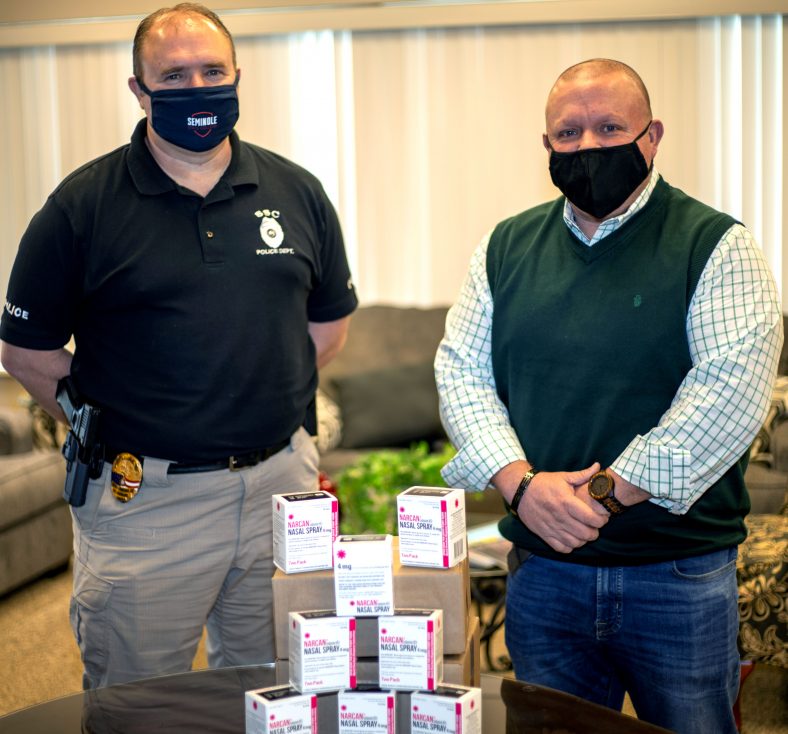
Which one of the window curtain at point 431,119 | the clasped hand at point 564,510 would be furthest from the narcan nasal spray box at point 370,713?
the window curtain at point 431,119

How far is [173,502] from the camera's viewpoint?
2.09 meters

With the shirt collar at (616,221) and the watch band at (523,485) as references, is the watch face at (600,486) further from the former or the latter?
the shirt collar at (616,221)

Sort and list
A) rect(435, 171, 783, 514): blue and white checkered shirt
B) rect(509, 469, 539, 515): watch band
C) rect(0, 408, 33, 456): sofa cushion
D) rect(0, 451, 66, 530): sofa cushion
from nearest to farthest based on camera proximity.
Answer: rect(435, 171, 783, 514): blue and white checkered shirt
rect(509, 469, 539, 515): watch band
rect(0, 451, 66, 530): sofa cushion
rect(0, 408, 33, 456): sofa cushion

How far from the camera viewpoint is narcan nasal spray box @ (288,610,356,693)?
146 centimetres

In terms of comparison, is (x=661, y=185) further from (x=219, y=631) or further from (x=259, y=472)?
(x=219, y=631)

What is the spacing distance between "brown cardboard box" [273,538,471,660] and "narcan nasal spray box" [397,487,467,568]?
2 centimetres

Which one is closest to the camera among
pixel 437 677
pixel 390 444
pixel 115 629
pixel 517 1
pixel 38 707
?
pixel 437 677

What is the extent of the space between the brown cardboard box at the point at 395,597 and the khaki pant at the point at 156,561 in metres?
0.57

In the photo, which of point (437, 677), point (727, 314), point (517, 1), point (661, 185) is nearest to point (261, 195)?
point (661, 185)

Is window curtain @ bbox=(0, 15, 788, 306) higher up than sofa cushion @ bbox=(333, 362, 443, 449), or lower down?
higher up

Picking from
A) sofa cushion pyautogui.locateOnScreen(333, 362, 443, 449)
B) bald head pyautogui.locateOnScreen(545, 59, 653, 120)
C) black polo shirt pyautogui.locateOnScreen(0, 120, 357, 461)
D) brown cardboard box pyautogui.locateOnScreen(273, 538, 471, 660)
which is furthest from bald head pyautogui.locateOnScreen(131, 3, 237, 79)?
sofa cushion pyautogui.locateOnScreen(333, 362, 443, 449)

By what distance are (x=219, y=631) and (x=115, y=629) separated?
247 mm

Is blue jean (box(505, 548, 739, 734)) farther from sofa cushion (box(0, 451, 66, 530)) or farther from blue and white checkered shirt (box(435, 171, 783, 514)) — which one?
sofa cushion (box(0, 451, 66, 530))

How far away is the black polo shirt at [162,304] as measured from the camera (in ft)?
6.78
